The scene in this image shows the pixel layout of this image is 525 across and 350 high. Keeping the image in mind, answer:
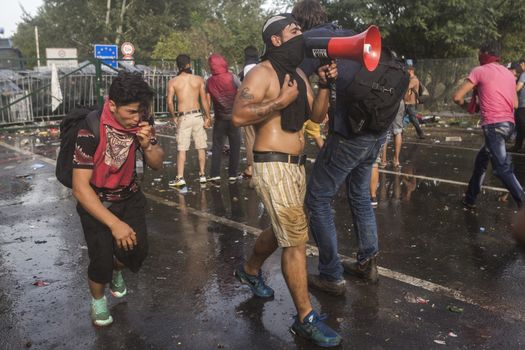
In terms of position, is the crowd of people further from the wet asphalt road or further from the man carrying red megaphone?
the wet asphalt road

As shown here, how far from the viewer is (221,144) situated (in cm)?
741

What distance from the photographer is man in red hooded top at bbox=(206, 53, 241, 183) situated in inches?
288

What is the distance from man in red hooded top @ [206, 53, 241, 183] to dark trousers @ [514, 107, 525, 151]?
573 cm

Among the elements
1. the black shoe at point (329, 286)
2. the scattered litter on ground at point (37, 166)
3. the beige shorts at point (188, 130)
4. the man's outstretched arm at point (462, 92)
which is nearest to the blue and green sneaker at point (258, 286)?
the black shoe at point (329, 286)

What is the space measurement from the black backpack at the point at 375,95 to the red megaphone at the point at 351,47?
0.37 m

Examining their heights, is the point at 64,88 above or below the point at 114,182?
above

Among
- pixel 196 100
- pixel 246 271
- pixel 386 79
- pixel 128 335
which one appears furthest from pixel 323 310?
pixel 196 100

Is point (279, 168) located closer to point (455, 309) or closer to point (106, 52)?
point (455, 309)

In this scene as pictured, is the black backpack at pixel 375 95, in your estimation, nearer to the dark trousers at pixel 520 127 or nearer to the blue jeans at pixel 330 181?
the blue jeans at pixel 330 181

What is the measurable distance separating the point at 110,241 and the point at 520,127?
8.87 meters

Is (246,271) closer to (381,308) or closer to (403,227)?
(381,308)

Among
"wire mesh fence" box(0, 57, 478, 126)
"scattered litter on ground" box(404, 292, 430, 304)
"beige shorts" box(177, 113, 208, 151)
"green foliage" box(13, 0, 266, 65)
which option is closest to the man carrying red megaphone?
"scattered litter on ground" box(404, 292, 430, 304)

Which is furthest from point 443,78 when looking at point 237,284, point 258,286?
point 258,286

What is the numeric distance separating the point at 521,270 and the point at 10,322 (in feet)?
12.5
